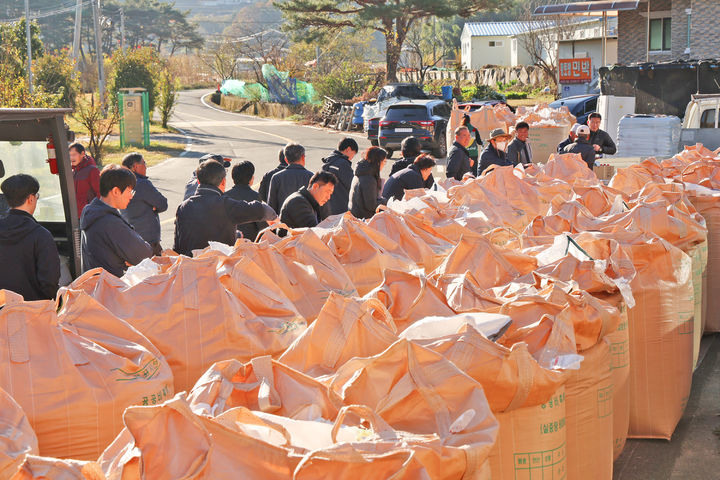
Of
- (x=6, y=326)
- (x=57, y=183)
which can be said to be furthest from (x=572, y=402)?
(x=57, y=183)

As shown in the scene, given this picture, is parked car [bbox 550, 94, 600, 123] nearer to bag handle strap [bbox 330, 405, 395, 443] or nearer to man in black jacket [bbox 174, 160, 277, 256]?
man in black jacket [bbox 174, 160, 277, 256]

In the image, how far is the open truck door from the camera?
21.8 feet

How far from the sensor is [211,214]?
6.54m

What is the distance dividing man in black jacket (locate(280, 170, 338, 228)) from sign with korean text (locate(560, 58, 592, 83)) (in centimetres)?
2868

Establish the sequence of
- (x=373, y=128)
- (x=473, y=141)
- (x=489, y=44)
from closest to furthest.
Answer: (x=473, y=141) < (x=373, y=128) < (x=489, y=44)

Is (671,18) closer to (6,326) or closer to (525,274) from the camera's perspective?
(525,274)

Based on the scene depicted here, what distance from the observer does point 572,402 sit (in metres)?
3.72

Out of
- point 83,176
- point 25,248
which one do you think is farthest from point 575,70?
point 25,248

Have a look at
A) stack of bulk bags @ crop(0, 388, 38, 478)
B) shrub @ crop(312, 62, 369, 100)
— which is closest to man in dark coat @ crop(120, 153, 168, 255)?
stack of bulk bags @ crop(0, 388, 38, 478)

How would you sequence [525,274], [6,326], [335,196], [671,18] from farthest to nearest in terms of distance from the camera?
[671,18] < [335,196] < [525,274] < [6,326]

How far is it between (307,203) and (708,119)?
10.0 metres

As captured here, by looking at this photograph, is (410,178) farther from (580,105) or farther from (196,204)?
(580,105)

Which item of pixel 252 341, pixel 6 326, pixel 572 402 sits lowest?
pixel 572 402

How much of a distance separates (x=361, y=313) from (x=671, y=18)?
109ft
